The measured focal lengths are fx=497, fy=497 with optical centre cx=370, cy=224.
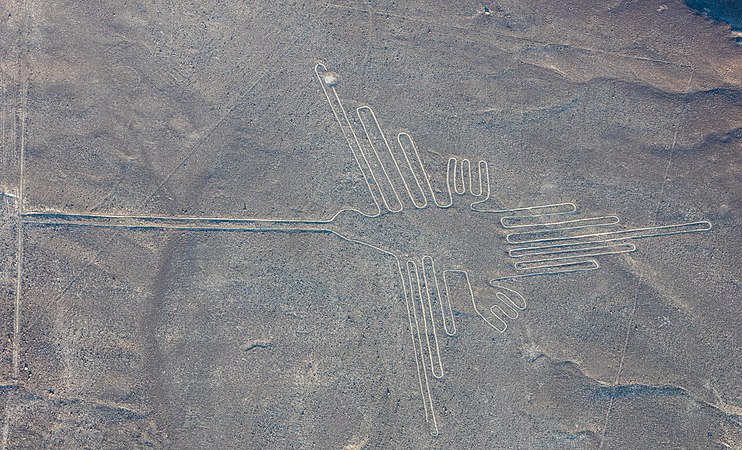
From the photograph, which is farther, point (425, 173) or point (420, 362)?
point (425, 173)

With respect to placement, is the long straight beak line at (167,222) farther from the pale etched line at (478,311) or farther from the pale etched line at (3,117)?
the pale etched line at (478,311)

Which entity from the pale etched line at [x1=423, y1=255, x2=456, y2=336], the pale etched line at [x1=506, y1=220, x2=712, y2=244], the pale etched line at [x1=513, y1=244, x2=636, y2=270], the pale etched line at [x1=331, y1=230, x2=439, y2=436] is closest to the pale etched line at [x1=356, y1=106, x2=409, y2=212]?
the pale etched line at [x1=331, y1=230, x2=439, y2=436]

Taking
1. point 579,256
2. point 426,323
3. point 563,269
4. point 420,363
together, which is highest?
point 579,256

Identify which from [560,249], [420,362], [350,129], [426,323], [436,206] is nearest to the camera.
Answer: [420,362]

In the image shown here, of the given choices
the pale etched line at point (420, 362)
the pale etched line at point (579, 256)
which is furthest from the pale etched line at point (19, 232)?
the pale etched line at point (579, 256)

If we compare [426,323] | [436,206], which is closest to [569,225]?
[436,206]

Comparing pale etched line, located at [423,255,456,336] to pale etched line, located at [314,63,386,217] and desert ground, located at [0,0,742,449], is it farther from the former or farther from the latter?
pale etched line, located at [314,63,386,217]

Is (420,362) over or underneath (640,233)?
underneath

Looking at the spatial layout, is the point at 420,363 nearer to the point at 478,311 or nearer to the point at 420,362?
the point at 420,362

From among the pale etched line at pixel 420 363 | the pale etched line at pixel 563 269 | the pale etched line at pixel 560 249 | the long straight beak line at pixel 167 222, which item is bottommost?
the pale etched line at pixel 420 363

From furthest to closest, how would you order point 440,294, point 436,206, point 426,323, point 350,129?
point 350,129 → point 436,206 → point 440,294 → point 426,323

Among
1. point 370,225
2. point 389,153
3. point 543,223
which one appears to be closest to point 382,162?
point 389,153
